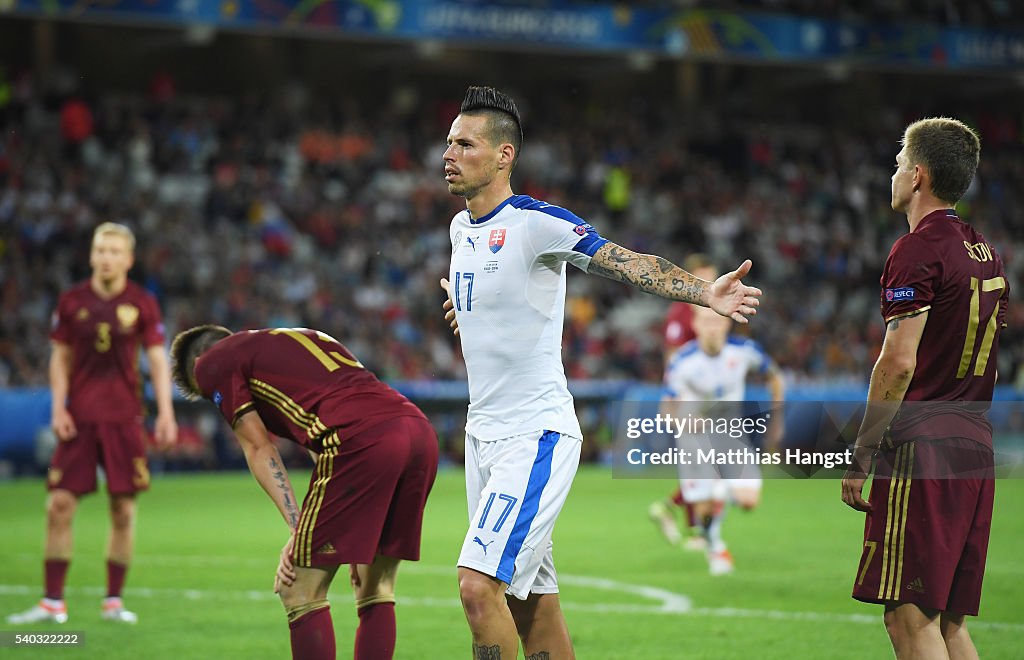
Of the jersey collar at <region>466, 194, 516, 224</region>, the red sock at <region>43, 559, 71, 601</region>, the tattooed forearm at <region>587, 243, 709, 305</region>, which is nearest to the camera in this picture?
the tattooed forearm at <region>587, 243, 709, 305</region>

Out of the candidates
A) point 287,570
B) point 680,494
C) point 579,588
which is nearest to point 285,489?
point 287,570

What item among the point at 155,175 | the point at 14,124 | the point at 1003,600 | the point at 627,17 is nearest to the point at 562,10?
the point at 627,17

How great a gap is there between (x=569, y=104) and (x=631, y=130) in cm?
226

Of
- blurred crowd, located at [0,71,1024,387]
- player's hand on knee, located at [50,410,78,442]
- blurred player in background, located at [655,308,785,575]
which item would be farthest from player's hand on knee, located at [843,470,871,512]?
blurred crowd, located at [0,71,1024,387]

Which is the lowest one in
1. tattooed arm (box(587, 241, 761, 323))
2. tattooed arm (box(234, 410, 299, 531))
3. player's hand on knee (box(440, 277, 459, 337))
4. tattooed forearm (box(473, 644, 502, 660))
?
tattooed forearm (box(473, 644, 502, 660))

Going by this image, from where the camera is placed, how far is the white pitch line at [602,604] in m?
8.87

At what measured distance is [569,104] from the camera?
33875 mm

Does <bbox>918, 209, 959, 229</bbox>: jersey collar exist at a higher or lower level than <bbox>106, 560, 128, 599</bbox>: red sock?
higher

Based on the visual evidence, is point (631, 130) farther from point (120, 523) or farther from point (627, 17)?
point (120, 523)

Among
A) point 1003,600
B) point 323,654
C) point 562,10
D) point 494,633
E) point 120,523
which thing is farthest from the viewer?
point 562,10

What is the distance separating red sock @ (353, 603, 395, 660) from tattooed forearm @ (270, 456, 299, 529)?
0.61m

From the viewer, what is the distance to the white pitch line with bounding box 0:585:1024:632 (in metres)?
8.87

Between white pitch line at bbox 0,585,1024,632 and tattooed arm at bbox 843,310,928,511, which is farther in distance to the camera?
white pitch line at bbox 0,585,1024,632

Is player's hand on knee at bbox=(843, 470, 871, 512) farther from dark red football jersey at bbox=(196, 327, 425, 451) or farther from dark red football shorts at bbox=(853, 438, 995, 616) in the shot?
dark red football jersey at bbox=(196, 327, 425, 451)
